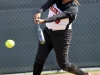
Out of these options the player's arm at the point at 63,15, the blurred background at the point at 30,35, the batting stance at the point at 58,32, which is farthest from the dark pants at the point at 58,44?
the blurred background at the point at 30,35

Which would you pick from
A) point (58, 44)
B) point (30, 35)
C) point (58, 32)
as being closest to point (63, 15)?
point (58, 32)

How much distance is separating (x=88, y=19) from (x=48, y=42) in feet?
4.45

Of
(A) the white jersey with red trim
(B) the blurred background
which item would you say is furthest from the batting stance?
(B) the blurred background

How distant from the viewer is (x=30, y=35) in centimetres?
496

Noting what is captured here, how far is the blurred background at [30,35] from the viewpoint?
15.9 feet

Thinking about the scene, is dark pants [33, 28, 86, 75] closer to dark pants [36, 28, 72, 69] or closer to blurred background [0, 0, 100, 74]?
dark pants [36, 28, 72, 69]

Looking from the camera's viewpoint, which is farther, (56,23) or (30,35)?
(30,35)

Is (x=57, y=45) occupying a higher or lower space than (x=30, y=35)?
higher

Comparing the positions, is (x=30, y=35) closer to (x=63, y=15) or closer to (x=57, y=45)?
(x=57, y=45)

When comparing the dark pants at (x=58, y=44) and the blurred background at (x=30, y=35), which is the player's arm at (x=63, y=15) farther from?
the blurred background at (x=30, y=35)

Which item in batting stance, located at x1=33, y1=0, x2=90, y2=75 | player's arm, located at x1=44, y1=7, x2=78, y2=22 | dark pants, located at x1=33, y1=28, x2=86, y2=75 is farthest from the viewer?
dark pants, located at x1=33, y1=28, x2=86, y2=75

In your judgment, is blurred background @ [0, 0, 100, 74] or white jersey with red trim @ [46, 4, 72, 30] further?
blurred background @ [0, 0, 100, 74]

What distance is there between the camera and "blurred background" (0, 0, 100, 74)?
15.9ft

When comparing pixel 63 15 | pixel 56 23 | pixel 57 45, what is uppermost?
pixel 63 15
